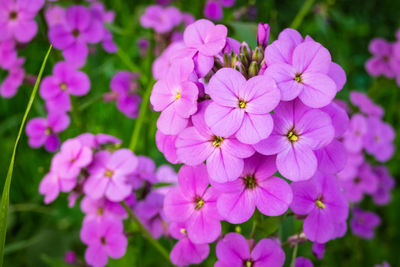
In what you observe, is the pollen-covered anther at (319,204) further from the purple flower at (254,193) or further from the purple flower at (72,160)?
the purple flower at (72,160)

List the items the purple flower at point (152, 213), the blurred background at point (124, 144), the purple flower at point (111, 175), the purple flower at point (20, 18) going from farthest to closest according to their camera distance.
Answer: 1. the blurred background at point (124, 144)
2. the purple flower at point (20, 18)
3. the purple flower at point (152, 213)
4. the purple flower at point (111, 175)

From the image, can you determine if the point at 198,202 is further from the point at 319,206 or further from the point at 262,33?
the point at 262,33

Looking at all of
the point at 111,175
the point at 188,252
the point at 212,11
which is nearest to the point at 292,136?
the point at 188,252

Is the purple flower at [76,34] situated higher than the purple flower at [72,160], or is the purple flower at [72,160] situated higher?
the purple flower at [76,34]

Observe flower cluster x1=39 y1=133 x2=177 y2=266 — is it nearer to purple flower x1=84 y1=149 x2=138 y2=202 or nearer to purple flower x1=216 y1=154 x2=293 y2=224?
purple flower x1=84 y1=149 x2=138 y2=202

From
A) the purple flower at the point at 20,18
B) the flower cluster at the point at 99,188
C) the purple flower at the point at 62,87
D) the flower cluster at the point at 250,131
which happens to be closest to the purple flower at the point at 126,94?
the purple flower at the point at 62,87

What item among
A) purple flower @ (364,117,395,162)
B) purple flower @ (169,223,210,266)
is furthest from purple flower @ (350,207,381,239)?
purple flower @ (169,223,210,266)

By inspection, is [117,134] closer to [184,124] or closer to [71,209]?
A: [71,209]
